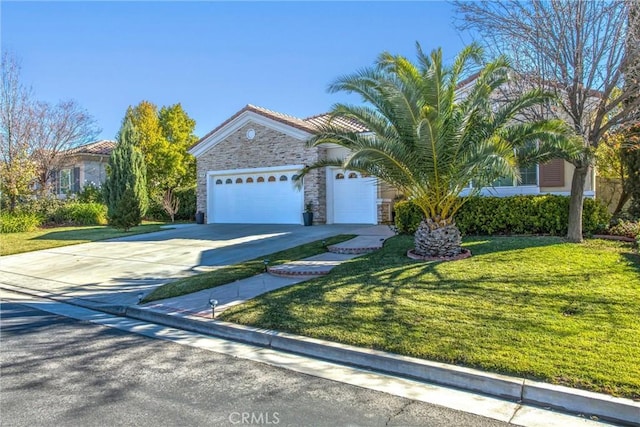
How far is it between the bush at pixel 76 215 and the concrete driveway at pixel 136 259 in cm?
800

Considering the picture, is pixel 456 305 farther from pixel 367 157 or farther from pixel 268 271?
pixel 268 271

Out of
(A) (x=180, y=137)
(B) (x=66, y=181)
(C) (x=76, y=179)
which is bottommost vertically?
(B) (x=66, y=181)

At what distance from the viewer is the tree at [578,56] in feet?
31.4

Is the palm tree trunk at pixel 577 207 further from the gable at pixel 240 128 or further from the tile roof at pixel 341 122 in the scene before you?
the gable at pixel 240 128

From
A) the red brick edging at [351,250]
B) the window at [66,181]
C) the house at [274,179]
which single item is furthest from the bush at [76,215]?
the red brick edging at [351,250]

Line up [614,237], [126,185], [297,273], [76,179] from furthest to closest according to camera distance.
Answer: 1. [76,179]
2. [126,185]
3. [614,237]
4. [297,273]

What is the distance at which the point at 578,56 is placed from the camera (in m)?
9.62

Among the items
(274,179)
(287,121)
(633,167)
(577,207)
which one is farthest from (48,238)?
(633,167)

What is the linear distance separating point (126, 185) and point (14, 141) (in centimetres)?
800

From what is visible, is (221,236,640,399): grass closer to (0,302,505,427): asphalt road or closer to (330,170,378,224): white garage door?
(0,302,505,427): asphalt road

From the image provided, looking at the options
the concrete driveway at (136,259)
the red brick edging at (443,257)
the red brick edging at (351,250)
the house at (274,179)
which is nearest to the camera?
the red brick edging at (443,257)

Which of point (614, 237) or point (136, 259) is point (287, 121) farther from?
point (614, 237)

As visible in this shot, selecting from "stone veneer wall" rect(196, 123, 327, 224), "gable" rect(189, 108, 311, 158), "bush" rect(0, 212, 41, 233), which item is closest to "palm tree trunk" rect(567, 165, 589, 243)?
"stone veneer wall" rect(196, 123, 327, 224)

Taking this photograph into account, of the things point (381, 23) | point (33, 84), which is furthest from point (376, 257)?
point (33, 84)
